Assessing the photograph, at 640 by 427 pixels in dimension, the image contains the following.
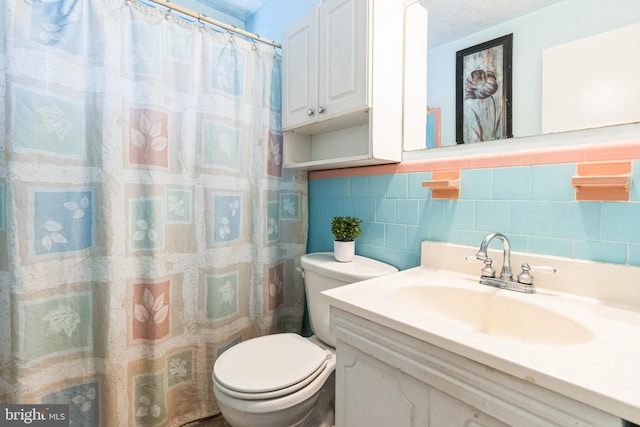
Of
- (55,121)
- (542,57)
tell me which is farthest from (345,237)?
(55,121)

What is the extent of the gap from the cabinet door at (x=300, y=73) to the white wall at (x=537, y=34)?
59 centimetres

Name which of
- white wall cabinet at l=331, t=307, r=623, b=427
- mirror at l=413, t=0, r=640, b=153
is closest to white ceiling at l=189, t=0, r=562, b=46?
mirror at l=413, t=0, r=640, b=153

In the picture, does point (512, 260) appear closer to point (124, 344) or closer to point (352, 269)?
point (352, 269)

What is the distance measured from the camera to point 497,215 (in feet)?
3.18

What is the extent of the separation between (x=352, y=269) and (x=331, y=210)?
45 centimetres

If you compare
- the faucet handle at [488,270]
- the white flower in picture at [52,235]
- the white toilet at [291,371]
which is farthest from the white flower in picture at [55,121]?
the faucet handle at [488,270]

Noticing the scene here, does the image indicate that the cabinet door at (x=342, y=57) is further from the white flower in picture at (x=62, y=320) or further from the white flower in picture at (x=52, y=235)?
the white flower in picture at (x=62, y=320)

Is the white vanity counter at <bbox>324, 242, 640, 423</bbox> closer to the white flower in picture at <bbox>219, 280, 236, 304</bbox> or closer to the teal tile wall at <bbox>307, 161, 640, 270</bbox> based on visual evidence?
the teal tile wall at <bbox>307, 161, 640, 270</bbox>

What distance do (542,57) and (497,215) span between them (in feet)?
1.62

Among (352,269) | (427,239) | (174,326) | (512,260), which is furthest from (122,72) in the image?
(512,260)

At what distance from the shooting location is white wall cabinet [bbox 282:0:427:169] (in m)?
1.13

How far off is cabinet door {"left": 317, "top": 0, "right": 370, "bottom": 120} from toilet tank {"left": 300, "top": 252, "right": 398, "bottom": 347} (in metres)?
0.64

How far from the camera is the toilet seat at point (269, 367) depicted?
3.18ft

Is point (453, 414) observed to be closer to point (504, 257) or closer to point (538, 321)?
point (538, 321)
